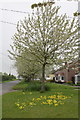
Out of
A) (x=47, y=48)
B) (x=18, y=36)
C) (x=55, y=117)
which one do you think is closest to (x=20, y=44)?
(x=18, y=36)

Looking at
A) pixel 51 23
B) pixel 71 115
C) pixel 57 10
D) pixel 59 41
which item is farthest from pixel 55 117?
pixel 57 10

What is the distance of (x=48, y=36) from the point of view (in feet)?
34.7

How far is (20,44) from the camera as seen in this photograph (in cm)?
1152

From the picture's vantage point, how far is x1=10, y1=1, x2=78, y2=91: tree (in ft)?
34.5

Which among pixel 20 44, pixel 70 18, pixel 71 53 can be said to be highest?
pixel 70 18

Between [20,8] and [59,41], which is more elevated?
[20,8]

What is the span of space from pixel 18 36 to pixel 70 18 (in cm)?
431

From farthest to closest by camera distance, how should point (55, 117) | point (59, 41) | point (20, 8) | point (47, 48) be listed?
point (47, 48) < point (59, 41) < point (20, 8) < point (55, 117)

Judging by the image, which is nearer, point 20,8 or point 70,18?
point 20,8

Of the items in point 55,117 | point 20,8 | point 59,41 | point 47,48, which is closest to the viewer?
point 55,117

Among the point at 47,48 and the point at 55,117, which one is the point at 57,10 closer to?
the point at 47,48

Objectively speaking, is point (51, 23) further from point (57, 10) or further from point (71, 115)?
point (71, 115)

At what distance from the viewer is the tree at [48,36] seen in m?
10.5

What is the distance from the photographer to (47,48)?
11.3 metres
